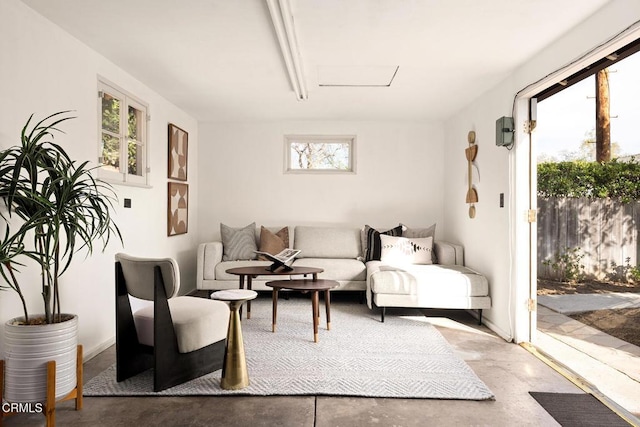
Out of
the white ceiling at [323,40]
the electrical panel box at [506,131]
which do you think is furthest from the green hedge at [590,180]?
the electrical panel box at [506,131]

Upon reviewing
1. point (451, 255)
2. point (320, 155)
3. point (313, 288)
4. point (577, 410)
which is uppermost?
point (320, 155)

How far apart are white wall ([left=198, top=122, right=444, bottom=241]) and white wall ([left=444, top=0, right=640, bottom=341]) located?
1013mm

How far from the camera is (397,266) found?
17.1 feet

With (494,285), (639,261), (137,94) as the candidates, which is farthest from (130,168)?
(639,261)

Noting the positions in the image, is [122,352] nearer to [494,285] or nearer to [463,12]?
[463,12]

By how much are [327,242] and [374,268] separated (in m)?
1.09

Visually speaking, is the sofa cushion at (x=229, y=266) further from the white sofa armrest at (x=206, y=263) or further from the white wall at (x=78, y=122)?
the white wall at (x=78, y=122)

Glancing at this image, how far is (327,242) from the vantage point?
6.05 metres

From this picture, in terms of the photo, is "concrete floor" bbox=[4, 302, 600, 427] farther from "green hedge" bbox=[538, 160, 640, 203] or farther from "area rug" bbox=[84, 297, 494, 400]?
"green hedge" bbox=[538, 160, 640, 203]

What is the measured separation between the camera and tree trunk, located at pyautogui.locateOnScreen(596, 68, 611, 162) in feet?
19.6

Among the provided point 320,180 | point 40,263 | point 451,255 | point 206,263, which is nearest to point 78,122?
point 40,263

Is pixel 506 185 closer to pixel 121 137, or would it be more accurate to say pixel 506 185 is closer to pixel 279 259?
pixel 279 259

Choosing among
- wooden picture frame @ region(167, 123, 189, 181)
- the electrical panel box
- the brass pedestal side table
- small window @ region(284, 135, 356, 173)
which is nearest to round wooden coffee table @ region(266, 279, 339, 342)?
the brass pedestal side table

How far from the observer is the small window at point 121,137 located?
3809 millimetres
